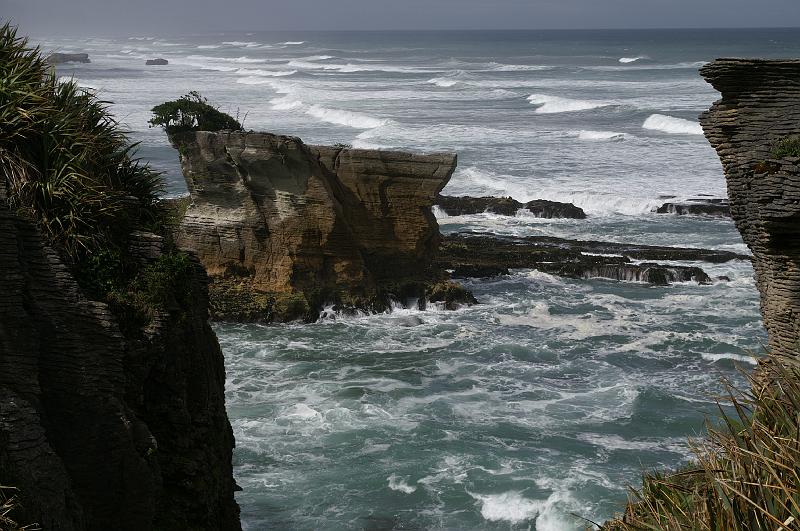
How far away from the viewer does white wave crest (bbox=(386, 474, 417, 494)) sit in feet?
57.3

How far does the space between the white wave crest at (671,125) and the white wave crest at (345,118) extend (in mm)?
17157

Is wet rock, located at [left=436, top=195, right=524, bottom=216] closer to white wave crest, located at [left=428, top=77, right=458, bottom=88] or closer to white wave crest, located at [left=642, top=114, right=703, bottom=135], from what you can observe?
white wave crest, located at [left=642, top=114, right=703, bottom=135]

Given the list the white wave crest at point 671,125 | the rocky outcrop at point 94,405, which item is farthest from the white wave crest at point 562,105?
the rocky outcrop at point 94,405

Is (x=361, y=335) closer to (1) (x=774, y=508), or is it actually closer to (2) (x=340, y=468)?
(2) (x=340, y=468)

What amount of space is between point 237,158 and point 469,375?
8.36 metres

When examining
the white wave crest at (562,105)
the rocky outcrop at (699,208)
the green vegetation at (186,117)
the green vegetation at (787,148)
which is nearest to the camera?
the green vegetation at (787,148)

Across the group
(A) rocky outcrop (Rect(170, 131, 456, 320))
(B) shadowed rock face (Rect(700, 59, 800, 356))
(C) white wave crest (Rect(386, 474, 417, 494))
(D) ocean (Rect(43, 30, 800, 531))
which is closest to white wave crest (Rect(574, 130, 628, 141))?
(D) ocean (Rect(43, 30, 800, 531))

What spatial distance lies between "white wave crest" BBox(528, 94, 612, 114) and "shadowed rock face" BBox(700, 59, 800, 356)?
6265 centimetres

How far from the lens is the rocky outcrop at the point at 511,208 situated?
41156 mm

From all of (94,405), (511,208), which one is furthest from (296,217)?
(94,405)

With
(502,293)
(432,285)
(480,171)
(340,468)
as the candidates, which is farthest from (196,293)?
(480,171)

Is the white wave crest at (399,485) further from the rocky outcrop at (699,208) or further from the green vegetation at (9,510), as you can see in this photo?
the rocky outcrop at (699,208)

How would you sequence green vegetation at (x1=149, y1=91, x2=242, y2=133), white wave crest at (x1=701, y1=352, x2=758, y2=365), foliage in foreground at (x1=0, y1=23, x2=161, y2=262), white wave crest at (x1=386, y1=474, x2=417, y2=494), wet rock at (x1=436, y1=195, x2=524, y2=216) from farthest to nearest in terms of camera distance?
wet rock at (x1=436, y1=195, x2=524, y2=216)
green vegetation at (x1=149, y1=91, x2=242, y2=133)
white wave crest at (x1=701, y1=352, x2=758, y2=365)
white wave crest at (x1=386, y1=474, x2=417, y2=494)
foliage in foreground at (x1=0, y1=23, x2=161, y2=262)

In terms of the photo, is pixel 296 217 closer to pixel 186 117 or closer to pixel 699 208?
pixel 186 117
